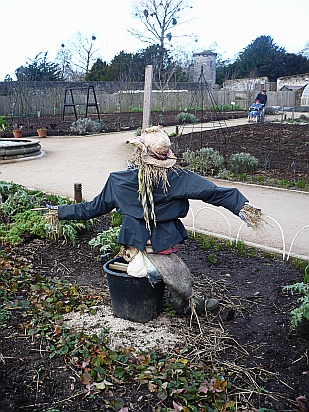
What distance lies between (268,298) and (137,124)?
790 inches

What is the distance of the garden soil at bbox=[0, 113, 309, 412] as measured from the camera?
2879mm

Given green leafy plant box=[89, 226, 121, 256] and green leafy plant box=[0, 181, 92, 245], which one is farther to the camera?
green leafy plant box=[0, 181, 92, 245]

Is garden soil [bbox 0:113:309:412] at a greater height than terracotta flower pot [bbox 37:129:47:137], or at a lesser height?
lesser

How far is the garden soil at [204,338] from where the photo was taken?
288cm

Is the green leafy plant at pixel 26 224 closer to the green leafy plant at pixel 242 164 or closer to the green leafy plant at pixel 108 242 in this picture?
the green leafy plant at pixel 108 242

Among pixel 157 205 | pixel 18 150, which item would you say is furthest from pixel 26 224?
pixel 18 150

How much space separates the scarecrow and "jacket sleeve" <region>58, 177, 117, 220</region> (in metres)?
0.01

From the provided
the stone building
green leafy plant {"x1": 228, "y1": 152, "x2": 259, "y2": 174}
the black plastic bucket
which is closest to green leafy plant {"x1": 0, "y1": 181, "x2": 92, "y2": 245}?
the black plastic bucket

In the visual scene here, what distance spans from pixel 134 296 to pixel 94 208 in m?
0.77

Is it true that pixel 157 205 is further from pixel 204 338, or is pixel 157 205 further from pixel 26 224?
pixel 26 224

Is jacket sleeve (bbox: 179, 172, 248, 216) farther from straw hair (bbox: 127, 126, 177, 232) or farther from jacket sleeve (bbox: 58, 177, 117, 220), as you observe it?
jacket sleeve (bbox: 58, 177, 117, 220)

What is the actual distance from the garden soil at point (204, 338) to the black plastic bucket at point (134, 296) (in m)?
0.09

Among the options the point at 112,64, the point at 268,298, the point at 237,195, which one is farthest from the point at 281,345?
the point at 112,64

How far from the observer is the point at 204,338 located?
3.55 m
